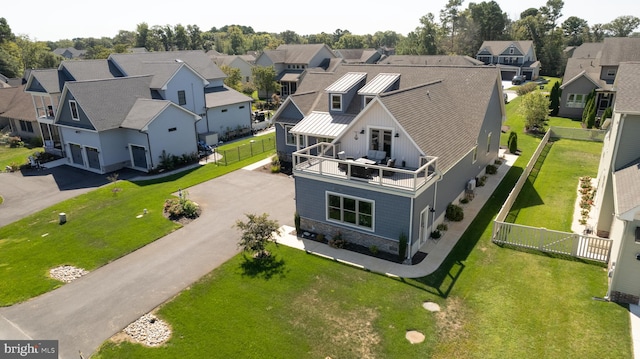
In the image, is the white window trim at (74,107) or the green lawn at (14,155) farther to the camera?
the green lawn at (14,155)

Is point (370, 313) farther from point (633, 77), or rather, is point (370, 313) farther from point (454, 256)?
point (633, 77)

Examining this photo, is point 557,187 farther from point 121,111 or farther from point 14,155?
point 14,155

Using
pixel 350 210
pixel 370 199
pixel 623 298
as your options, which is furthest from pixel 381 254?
pixel 623 298

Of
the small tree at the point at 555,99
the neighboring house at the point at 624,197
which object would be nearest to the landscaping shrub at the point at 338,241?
the neighboring house at the point at 624,197

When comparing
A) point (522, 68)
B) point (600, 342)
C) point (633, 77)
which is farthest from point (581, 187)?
point (522, 68)

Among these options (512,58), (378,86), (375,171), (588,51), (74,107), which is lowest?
(375,171)

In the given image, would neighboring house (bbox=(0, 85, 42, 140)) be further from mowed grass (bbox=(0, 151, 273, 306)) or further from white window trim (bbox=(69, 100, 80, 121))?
mowed grass (bbox=(0, 151, 273, 306))

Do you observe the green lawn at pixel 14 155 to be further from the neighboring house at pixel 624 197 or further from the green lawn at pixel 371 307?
the neighboring house at pixel 624 197
